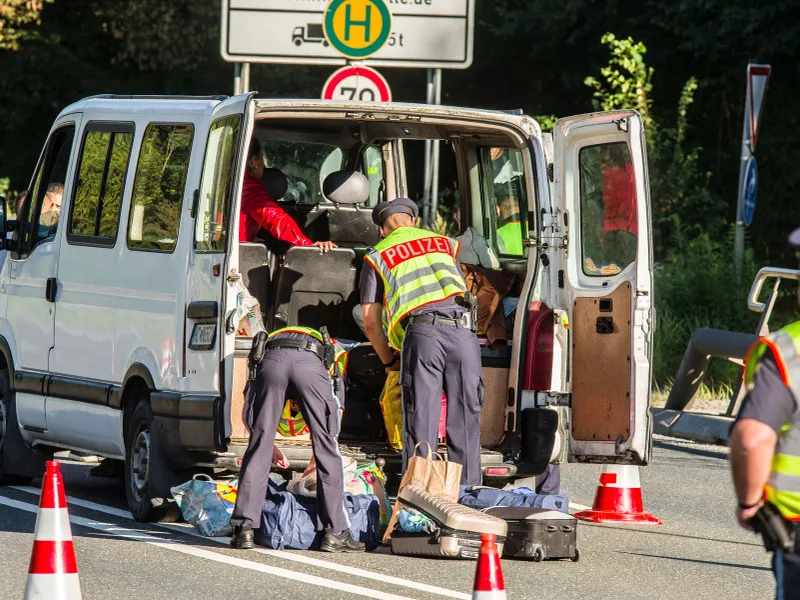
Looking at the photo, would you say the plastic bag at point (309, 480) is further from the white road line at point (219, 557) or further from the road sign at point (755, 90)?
the road sign at point (755, 90)

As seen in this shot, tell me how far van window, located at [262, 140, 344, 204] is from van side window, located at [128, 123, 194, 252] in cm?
157

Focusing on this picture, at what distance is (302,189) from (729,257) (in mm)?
8144

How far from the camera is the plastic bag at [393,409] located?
9.37 meters

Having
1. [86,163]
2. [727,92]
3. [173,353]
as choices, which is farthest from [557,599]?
[727,92]

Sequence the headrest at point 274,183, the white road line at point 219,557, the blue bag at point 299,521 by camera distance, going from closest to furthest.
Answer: the white road line at point 219,557, the blue bag at point 299,521, the headrest at point 274,183

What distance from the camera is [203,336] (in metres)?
8.68

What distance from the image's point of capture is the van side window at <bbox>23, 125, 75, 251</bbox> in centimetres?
1030

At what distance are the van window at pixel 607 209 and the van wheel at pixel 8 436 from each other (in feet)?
11.6

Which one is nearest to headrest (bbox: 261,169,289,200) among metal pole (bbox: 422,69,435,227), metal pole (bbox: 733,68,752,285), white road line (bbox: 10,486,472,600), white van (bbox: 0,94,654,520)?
white van (bbox: 0,94,654,520)

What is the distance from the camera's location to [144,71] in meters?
29.1

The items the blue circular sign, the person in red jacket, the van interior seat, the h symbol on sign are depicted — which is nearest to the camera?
the van interior seat

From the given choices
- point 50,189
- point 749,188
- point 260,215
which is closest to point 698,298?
point 749,188

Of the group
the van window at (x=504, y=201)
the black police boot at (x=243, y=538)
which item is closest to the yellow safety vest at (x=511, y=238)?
the van window at (x=504, y=201)

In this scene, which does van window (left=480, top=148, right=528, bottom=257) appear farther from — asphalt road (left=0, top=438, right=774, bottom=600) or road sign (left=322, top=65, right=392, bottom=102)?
road sign (left=322, top=65, right=392, bottom=102)
